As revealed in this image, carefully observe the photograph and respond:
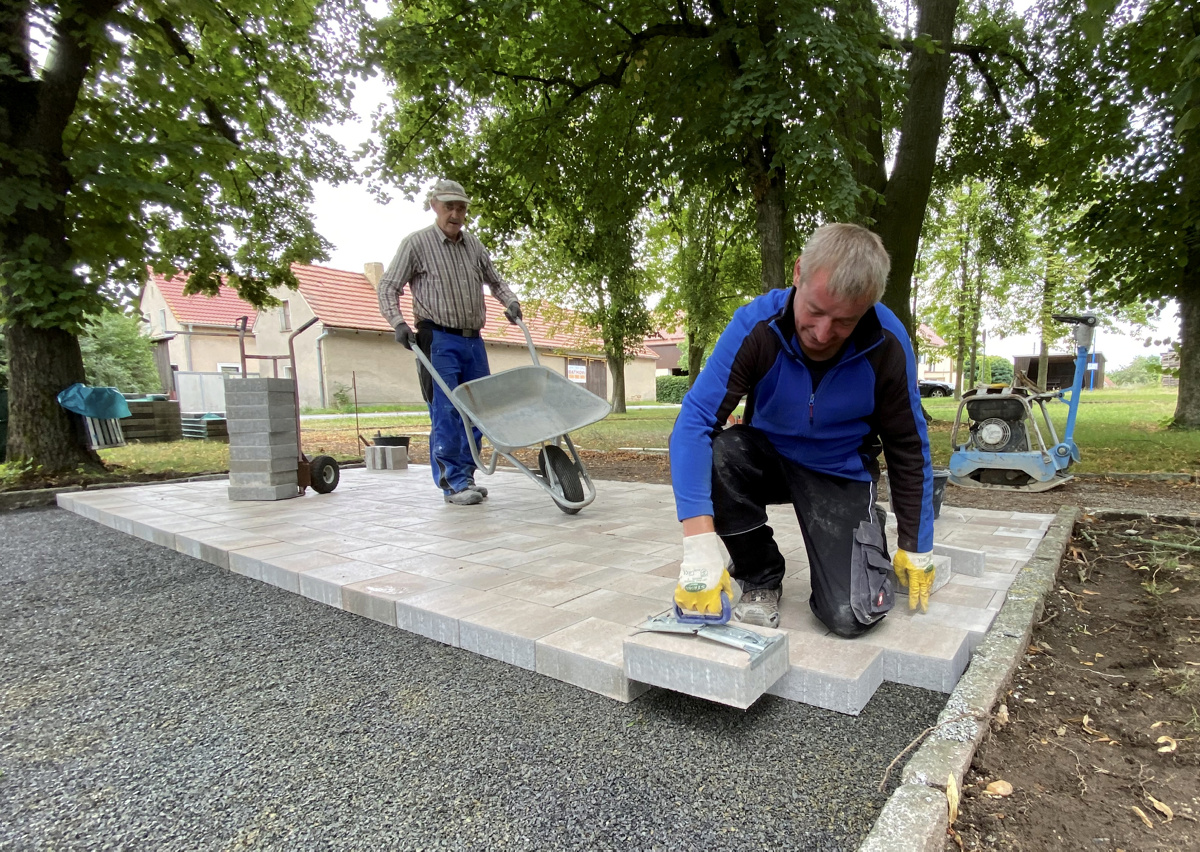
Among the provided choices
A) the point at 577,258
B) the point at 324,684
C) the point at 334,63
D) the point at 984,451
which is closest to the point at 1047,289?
the point at 577,258

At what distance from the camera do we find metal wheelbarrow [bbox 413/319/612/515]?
12.0 ft

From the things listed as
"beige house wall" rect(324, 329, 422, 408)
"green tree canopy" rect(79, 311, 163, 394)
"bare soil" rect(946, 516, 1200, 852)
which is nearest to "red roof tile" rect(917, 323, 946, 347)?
"beige house wall" rect(324, 329, 422, 408)

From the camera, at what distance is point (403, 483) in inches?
206

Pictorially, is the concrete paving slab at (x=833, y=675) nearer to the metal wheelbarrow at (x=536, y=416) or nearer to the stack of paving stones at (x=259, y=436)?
the metal wheelbarrow at (x=536, y=416)

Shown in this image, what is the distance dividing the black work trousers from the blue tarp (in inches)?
233

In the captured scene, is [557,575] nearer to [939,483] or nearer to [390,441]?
[939,483]

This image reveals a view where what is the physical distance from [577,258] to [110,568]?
8.19 meters

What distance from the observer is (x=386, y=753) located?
142 cm

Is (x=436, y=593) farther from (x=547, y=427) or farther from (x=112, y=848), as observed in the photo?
(x=547, y=427)

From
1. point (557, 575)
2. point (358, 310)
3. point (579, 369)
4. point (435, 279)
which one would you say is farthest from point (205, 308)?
point (557, 575)

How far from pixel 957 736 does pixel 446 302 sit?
3.72 m

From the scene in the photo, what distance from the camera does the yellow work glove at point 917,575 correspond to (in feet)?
6.29

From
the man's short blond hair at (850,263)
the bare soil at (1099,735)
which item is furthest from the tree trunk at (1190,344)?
the man's short blond hair at (850,263)

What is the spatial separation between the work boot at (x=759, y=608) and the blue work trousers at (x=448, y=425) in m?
2.58
